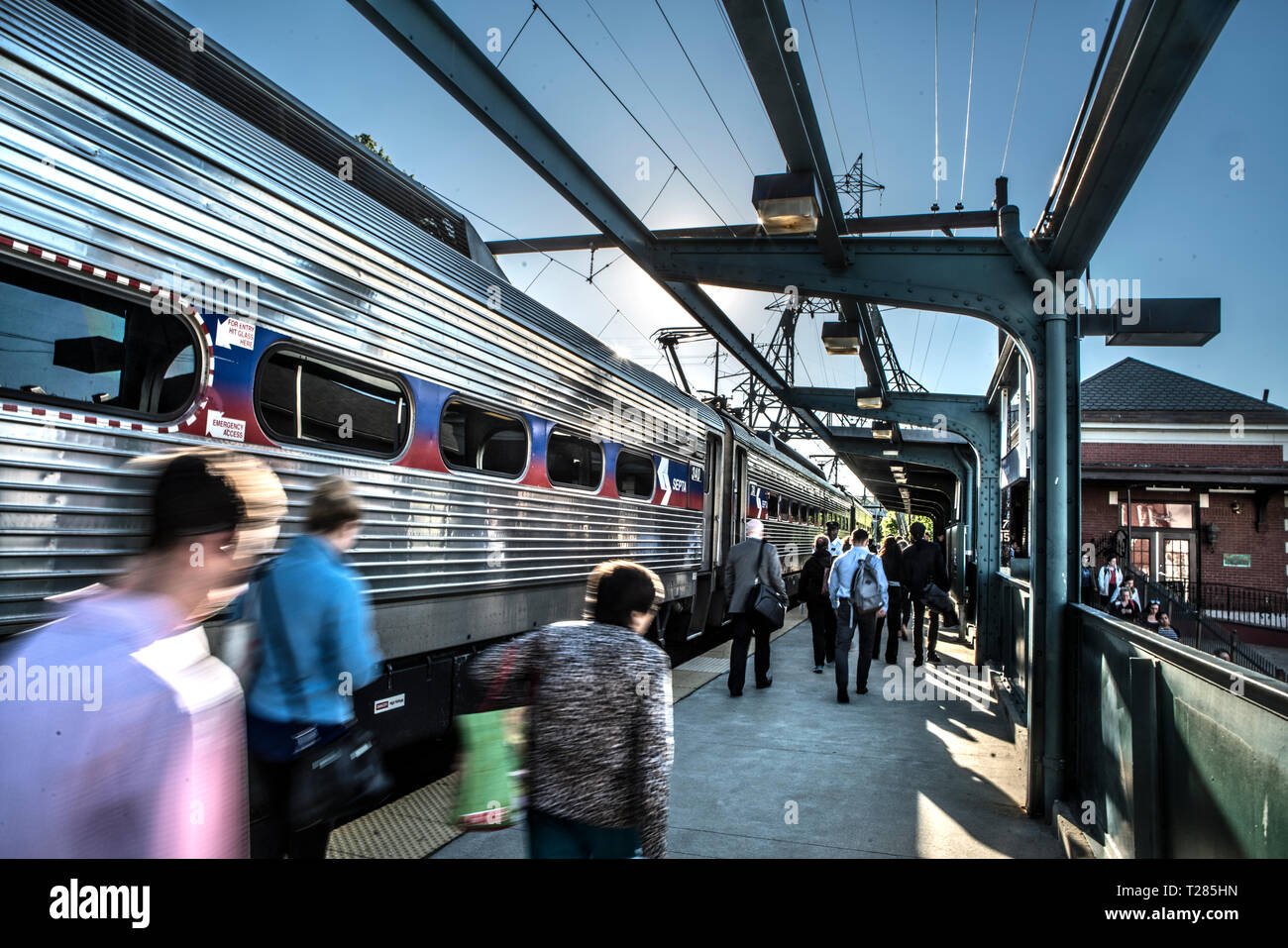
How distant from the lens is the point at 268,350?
3613 mm

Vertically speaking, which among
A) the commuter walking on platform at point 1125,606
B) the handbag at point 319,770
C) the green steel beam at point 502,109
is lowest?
the commuter walking on platform at point 1125,606

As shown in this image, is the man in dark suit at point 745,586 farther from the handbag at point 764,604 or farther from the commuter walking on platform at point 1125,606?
the commuter walking on platform at point 1125,606

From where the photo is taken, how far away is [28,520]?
8.54 feet

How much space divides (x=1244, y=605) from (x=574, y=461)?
61.1 ft

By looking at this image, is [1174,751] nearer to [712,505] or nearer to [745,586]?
[745,586]

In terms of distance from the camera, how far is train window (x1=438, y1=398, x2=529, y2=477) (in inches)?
193

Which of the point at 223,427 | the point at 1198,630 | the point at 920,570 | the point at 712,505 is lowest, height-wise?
the point at 1198,630

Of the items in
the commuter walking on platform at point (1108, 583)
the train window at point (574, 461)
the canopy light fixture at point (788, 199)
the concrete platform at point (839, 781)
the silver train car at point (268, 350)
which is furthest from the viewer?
the commuter walking on platform at point (1108, 583)

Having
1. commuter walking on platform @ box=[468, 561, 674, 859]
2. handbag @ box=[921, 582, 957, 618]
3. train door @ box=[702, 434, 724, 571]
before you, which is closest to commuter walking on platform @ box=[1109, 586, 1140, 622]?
handbag @ box=[921, 582, 957, 618]

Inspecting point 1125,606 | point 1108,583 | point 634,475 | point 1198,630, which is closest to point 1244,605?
point 1108,583

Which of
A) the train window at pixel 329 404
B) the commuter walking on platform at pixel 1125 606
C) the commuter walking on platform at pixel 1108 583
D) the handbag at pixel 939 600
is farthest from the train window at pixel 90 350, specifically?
the commuter walking on platform at pixel 1108 583

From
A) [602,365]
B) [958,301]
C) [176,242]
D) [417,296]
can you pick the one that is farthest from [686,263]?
[176,242]

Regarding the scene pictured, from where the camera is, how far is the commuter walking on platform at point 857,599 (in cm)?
747

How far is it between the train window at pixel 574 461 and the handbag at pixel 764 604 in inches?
72.1
